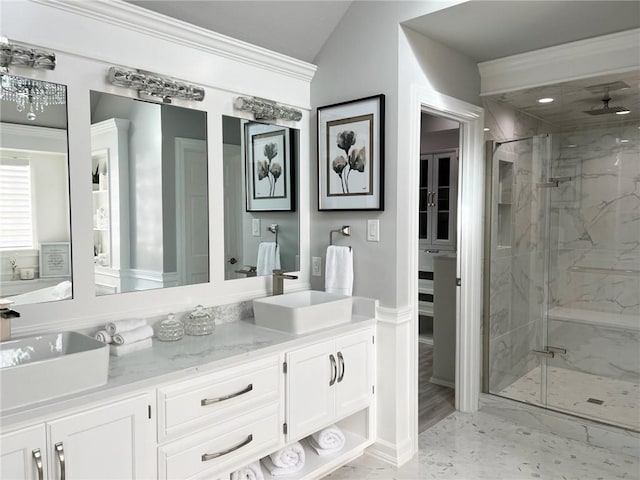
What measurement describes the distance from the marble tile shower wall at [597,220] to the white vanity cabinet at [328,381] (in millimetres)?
1949

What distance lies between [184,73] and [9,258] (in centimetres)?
114

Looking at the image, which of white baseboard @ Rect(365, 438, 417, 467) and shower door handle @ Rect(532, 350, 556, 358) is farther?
shower door handle @ Rect(532, 350, 556, 358)

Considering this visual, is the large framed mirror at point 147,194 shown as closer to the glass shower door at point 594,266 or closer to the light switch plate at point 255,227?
the light switch plate at point 255,227

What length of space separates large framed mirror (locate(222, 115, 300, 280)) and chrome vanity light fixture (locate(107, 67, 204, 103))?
27cm

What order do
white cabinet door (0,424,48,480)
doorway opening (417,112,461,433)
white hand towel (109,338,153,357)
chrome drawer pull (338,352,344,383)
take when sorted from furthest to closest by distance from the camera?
doorway opening (417,112,461,433) < chrome drawer pull (338,352,344,383) < white hand towel (109,338,153,357) < white cabinet door (0,424,48,480)

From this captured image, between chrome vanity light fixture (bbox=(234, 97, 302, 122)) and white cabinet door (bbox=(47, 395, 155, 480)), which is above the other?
chrome vanity light fixture (bbox=(234, 97, 302, 122))

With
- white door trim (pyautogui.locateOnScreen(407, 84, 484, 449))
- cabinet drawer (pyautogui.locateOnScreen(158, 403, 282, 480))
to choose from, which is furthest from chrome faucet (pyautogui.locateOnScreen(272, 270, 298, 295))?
white door trim (pyautogui.locateOnScreen(407, 84, 484, 449))

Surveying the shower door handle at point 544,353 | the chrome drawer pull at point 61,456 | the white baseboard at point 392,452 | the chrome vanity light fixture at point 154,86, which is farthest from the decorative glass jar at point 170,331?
the shower door handle at point 544,353

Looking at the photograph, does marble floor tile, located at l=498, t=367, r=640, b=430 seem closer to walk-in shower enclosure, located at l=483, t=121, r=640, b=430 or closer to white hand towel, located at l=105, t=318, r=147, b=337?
walk-in shower enclosure, located at l=483, t=121, r=640, b=430

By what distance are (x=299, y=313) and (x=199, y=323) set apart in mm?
478

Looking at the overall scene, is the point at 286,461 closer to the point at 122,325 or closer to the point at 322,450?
the point at 322,450

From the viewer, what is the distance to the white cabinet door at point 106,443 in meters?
1.48

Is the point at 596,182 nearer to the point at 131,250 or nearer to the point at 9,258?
the point at 131,250

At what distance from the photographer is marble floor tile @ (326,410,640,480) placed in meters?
2.55
